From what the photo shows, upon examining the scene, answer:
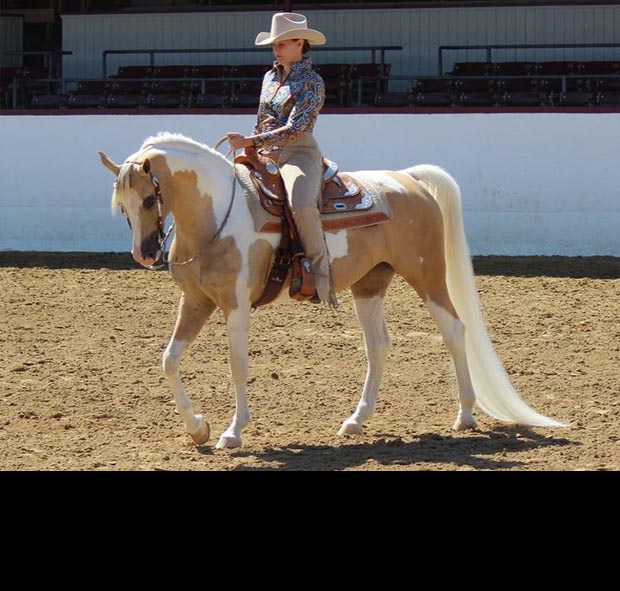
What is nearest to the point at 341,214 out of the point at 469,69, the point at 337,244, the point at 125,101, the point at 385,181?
the point at 337,244

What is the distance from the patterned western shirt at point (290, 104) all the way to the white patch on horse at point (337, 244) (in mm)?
530

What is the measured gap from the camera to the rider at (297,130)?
5.62 m

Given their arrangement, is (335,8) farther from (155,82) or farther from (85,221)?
(85,221)

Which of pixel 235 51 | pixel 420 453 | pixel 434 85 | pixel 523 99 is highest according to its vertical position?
pixel 235 51

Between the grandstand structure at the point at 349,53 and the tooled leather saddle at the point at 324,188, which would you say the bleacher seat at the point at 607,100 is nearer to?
the grandstand structure at the point at 349,53

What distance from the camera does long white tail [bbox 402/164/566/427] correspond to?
6129 millimetres

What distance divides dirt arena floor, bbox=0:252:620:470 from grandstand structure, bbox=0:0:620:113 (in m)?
5.93

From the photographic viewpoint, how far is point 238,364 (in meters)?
5.55

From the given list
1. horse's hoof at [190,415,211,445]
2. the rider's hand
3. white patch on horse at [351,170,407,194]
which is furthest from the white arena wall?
horse's hoof at [190,415,211,445]

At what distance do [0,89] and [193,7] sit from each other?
152 inches

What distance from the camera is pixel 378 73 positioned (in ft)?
57.6

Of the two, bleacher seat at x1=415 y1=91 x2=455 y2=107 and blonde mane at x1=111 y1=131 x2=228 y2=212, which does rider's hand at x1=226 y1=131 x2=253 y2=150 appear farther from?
bleacher seat at x1=415 y1=91 x2=455 y2=107

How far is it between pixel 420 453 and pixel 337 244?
3.74 ft

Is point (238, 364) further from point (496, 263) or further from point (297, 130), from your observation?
point (496, 263)
